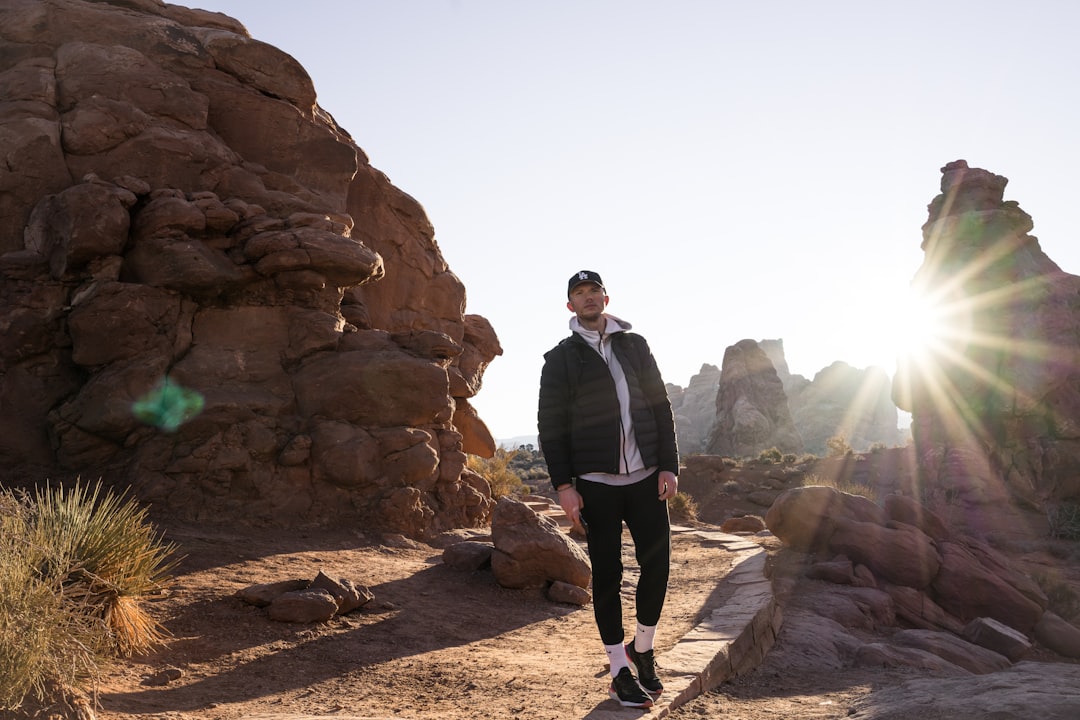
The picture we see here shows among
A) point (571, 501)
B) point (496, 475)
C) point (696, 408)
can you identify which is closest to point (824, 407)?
point (696, 408)

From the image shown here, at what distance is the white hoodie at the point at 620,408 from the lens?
4082 mm

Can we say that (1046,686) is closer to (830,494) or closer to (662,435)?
(662,435)

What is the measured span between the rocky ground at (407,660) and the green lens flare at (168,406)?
172cm

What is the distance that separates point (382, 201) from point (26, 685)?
12850mm

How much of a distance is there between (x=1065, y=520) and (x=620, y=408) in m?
23.2

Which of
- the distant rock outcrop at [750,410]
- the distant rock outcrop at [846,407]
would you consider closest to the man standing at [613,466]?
the distant rock outcrop at [750,410]

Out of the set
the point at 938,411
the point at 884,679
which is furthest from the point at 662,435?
the point at 938,411

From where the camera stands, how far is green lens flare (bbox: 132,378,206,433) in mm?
9422

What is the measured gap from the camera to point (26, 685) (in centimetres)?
315

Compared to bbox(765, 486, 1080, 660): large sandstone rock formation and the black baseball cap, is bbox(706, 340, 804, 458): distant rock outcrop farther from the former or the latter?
the black baseball cap

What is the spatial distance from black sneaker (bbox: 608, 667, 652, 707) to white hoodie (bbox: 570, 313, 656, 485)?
41.7 inches

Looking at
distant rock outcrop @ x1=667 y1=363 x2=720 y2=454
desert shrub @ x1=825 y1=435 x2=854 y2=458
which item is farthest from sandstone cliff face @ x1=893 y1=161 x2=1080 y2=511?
distant rock outcrop @ x1=667 y1=363 x2=720 y2=454

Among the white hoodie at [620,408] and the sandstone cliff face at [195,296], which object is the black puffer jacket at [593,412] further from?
the sandstone cliff face at [195,296]

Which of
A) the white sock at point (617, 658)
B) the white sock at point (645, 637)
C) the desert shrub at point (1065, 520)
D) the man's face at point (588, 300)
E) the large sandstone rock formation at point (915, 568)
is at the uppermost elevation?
the man's face at point (588, 300)
